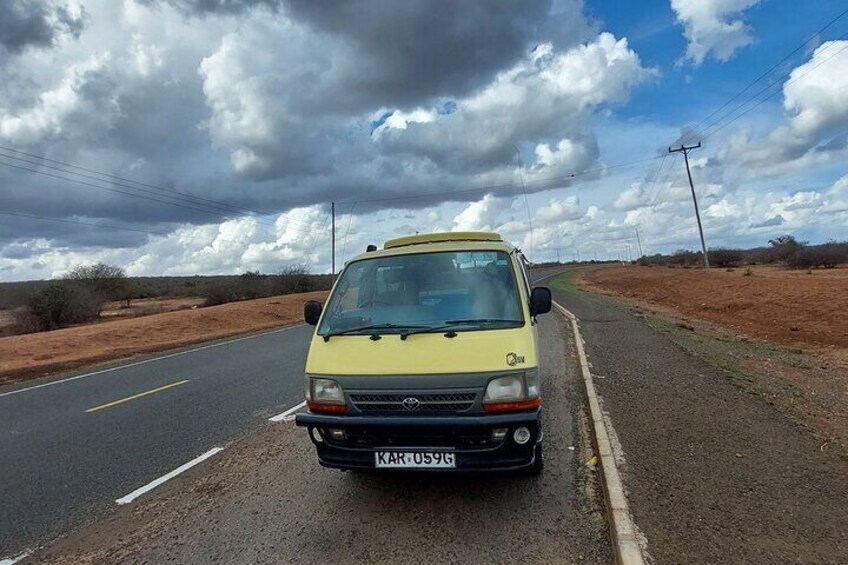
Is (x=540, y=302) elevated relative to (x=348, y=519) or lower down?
elevated

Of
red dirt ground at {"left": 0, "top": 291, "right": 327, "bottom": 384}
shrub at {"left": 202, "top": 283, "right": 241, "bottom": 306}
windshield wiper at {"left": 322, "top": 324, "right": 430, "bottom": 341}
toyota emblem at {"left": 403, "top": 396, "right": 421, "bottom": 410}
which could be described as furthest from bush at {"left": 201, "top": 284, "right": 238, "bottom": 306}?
toyota emblem at {"left": 403, "top": 396, "right": 421, "bottom": 410}

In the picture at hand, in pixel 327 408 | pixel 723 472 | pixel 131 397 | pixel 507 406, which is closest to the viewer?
pixel 507 406

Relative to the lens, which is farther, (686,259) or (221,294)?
(686,259)

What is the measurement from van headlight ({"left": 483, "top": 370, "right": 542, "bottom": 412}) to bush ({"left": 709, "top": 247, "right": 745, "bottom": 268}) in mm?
75655

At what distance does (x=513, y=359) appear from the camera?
3.88 m

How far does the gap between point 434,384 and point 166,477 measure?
3004 mm

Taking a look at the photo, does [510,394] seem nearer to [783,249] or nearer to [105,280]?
[105,280]

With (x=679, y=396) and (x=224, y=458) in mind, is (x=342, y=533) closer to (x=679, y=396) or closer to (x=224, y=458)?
(x=224, y=458)

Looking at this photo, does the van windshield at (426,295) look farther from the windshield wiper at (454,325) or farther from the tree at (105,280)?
the tree at (105,280)

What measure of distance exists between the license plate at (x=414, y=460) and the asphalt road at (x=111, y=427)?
2.46 m

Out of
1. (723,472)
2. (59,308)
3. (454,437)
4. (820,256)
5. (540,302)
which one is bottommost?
(723,472)

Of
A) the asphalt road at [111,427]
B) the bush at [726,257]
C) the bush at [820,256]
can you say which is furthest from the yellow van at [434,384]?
the bush at [726,257]

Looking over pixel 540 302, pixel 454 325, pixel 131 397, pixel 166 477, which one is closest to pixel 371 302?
pixel 454 325

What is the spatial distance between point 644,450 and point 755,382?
3.78 metres
